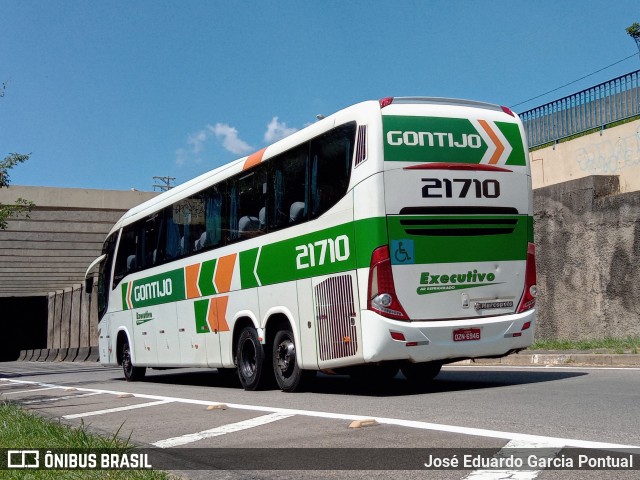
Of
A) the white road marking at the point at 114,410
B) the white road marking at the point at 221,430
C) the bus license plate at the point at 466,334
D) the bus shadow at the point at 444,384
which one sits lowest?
the white road marking at the point at 221,430

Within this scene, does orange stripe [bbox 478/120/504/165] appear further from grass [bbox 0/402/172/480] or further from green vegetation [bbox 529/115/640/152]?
green vegetation [bbox 529/115/640/152]

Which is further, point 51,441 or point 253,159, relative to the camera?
point 253,159

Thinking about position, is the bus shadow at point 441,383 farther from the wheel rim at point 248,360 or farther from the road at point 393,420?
the wheel rim at point 248,360

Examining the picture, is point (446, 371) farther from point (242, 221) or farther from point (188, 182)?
point (188, 182)

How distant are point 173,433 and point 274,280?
4193 mm

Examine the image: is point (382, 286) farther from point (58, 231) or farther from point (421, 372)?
point (58, 231)

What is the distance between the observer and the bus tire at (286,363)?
38.3 feet

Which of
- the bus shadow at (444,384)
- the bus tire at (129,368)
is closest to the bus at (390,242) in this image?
the bus shadow at (444,384)

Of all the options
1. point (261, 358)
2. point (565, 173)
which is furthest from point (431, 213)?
point (565, 173)

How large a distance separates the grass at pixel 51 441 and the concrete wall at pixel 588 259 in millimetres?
11177

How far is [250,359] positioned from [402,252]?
13.0ft

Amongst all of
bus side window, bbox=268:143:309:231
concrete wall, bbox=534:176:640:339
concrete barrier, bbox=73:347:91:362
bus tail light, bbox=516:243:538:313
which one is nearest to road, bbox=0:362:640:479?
bus tail light, bbox=516:243:538:313

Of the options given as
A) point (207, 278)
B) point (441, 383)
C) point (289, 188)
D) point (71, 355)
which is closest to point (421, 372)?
point (441, 383)

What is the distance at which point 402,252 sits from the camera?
10039 millimetres
